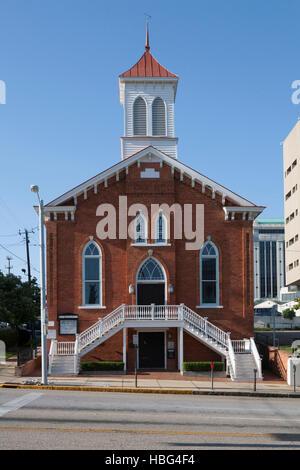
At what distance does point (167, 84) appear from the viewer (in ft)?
119

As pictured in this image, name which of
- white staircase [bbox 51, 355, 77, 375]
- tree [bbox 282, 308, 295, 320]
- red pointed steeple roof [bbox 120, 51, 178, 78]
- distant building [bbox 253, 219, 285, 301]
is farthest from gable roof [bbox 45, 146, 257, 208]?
distant building [bbox 253, 219, 285, 301]

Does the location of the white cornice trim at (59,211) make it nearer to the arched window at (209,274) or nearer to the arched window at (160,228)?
the arched window at (160,228)

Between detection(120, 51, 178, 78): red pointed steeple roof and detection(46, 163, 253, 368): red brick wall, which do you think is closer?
detection(46, 163, 253, 368): red brick wall

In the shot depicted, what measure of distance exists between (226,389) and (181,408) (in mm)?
6337

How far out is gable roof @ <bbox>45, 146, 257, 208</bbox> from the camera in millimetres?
31375

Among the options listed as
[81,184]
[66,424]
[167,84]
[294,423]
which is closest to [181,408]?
[294,423]

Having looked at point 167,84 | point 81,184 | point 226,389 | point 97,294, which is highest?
point 167,84

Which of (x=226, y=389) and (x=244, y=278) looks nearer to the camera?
(x=226, y=389)

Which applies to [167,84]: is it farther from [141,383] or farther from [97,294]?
[141,383]

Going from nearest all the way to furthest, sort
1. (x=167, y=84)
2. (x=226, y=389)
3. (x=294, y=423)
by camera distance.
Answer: (x=294, y=423)
(x=226, y=389)
(x=167, y=84)

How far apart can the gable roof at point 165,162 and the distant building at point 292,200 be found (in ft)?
121

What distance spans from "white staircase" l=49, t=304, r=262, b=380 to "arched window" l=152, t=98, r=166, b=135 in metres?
Result: 11.3

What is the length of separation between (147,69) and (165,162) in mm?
8399

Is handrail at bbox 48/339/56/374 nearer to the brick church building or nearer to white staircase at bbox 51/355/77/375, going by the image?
white staircase at bbox 51/355/77/375
